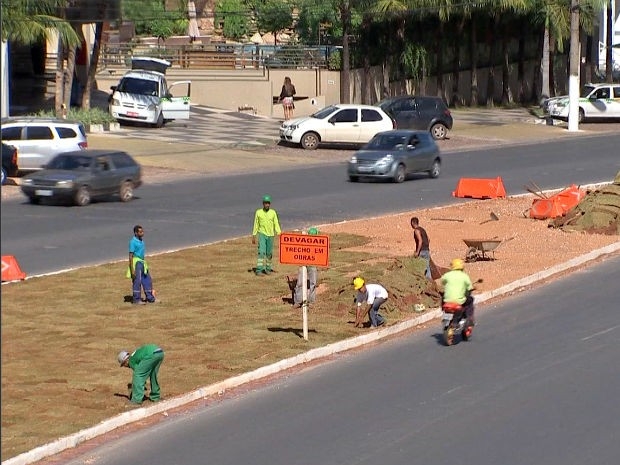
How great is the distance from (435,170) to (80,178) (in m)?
12.5

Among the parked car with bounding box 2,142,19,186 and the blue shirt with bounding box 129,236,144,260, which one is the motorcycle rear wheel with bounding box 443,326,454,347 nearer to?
the blue shirt with bounding box 129,236,144,260

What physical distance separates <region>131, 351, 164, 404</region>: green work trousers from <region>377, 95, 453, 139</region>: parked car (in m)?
33.5

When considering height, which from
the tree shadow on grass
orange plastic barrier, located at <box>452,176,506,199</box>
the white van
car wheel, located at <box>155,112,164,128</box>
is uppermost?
the white van

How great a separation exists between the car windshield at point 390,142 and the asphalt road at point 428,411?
18.2 metres

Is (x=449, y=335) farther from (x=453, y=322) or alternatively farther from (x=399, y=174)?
(x=399, y=174)

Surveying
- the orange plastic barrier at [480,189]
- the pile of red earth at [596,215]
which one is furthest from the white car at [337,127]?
the pile of red earth at [596,215]

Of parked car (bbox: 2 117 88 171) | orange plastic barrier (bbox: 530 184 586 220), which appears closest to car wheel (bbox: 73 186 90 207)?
parked car (bbox: 2 117 88 171)

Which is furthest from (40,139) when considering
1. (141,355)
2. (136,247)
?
(141,355)

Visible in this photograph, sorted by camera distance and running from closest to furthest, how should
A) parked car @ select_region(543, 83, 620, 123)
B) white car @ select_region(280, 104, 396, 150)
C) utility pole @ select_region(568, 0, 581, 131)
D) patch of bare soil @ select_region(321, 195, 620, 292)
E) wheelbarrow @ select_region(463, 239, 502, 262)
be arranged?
patch of bare soil @ select_region(321, 195, 620, 292) → wheelbarrow @ select_region(463, 239, 502, 262) → white car @ select_region(280, 104, 396, 150) → utility pole @ select_region(568, 0, 581, 131) → parked car @ select_region(543, 83, 620, 123)

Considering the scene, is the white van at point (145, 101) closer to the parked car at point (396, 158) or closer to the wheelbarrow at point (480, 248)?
the parked car at point (396, 158)

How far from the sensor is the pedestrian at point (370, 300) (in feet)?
63.0

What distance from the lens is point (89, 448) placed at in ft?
42.6

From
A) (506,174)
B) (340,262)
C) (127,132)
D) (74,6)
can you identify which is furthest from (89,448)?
(127,132)

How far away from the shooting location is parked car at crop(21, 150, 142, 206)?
29.4m
